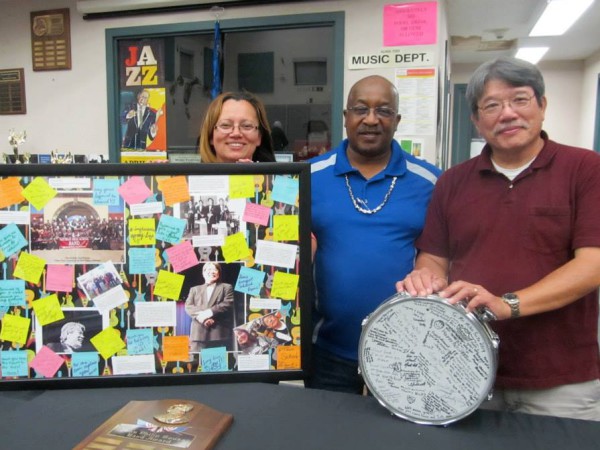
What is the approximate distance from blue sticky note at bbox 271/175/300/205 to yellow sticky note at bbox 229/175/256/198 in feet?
0.16

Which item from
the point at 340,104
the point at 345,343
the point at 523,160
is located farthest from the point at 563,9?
the point at 345,343

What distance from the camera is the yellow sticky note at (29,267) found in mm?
988

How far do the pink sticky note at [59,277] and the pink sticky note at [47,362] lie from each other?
0.41 ft

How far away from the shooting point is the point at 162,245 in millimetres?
1003

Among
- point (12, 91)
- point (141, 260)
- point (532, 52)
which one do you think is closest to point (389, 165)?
point (141, 260)

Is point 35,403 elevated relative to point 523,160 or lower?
lower

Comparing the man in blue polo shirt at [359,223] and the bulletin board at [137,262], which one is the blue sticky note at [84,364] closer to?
the bulletin board at [137,262]

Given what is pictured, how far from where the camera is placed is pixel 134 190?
100cm

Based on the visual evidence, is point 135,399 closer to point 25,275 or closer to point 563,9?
point 25,275

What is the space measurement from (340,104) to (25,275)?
2365mm

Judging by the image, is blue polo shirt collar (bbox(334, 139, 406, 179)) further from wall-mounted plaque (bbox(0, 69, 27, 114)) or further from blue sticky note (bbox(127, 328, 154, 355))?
wall-mounted plaque (bbox(0, 69, 27, 114))

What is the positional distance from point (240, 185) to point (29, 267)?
0.45 m

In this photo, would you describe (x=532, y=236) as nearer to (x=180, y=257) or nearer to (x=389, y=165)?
(x=389, y=165)

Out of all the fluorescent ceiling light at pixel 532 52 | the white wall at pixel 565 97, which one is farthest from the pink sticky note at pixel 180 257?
the white wall at pixel 565 97
